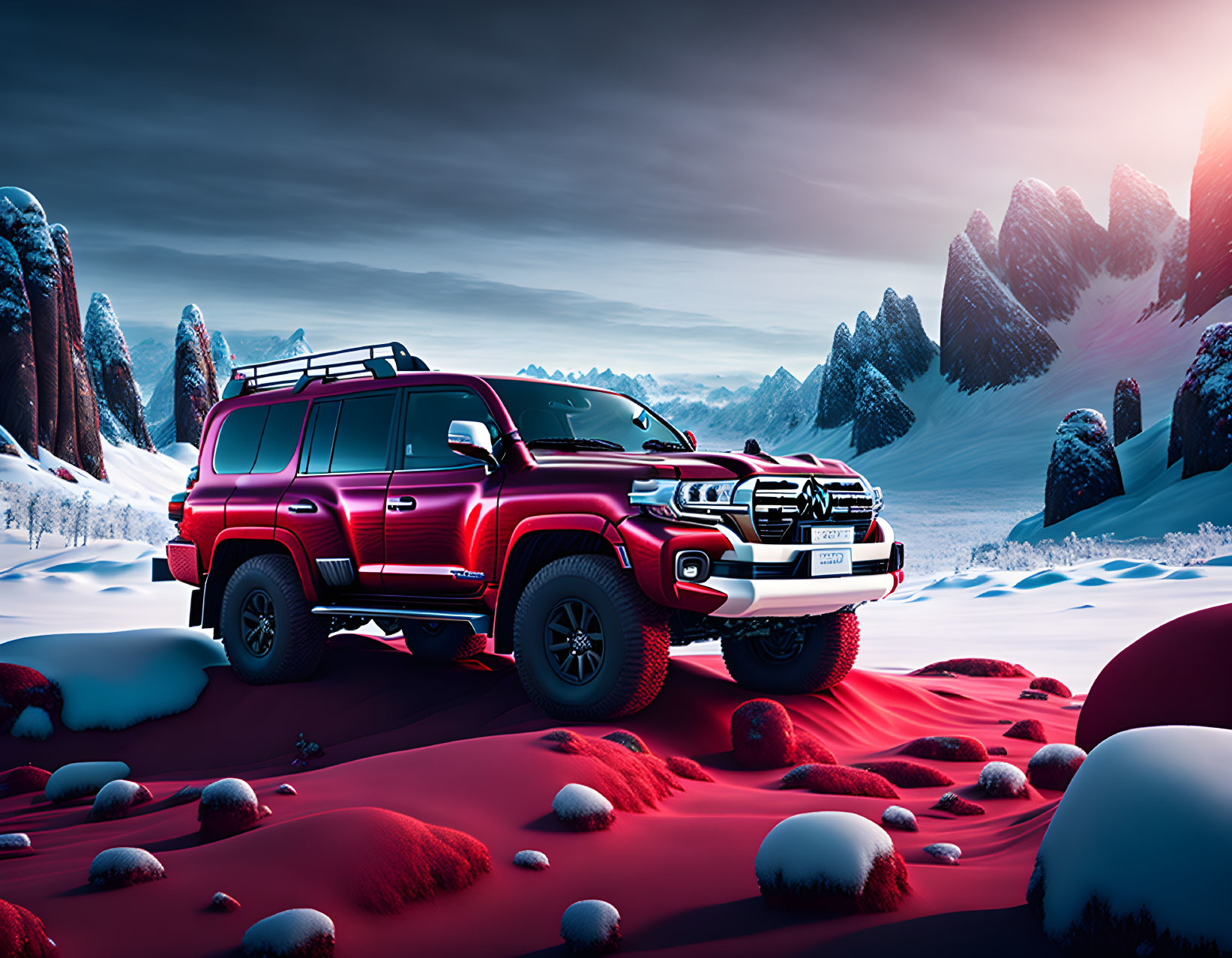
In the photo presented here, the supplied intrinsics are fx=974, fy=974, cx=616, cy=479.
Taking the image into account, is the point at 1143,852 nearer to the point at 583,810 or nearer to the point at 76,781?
the point at 583,810

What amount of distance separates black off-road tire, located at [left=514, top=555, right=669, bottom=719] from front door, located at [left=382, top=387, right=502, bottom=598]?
1.75 ft

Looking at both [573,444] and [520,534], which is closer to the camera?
[520,534]

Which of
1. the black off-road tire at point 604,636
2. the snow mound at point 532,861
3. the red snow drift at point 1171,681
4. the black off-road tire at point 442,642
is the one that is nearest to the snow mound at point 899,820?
the red snow drift at point 1171,681

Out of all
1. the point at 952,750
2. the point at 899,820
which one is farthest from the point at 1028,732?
the point at 899,820

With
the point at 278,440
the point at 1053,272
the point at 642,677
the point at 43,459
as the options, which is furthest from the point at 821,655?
the point at 1053,272

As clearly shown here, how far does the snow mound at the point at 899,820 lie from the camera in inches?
159

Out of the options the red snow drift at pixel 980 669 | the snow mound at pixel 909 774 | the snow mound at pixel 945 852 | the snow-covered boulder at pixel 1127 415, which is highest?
the snow-covered boulder at pixel 1127 415

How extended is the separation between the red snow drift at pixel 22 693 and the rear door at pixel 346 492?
193 centimetres

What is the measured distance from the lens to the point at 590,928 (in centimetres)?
279

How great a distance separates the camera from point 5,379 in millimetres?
37656

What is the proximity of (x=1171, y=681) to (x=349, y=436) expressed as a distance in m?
5.51

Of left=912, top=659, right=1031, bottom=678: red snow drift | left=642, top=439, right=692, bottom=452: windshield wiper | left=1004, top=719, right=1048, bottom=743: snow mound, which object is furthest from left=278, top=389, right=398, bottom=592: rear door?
left=912, top=659, right=1031, bottom=678: red snow drift

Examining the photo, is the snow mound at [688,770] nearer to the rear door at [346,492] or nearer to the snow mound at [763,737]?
the snow mound at [763,737]

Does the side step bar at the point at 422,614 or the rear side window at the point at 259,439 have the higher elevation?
the rear side window at the point at 259,439
